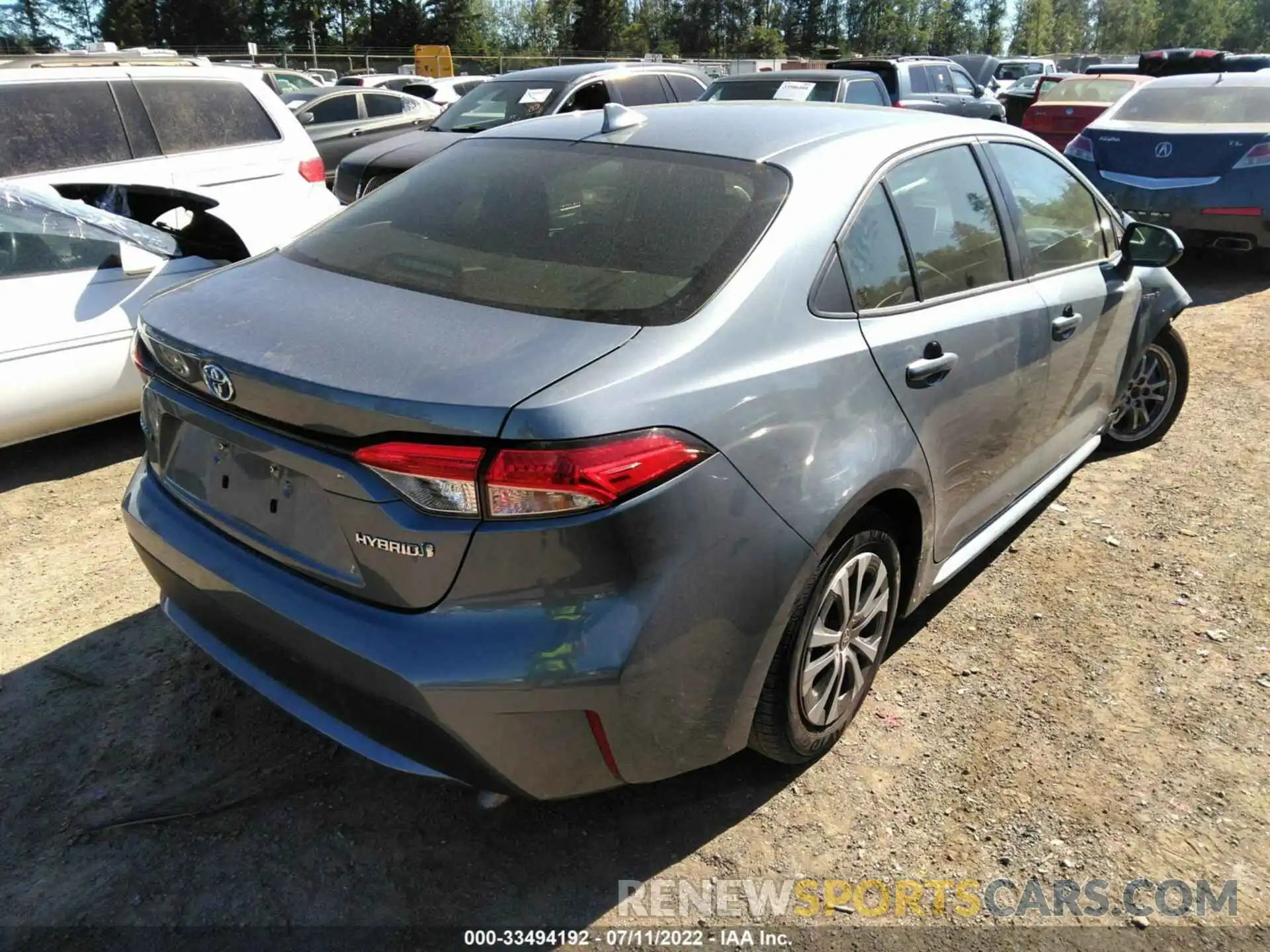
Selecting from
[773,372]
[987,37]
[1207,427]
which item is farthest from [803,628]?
[987,37]

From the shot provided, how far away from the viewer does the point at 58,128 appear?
583 centimetres

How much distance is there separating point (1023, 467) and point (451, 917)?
96.1 inches

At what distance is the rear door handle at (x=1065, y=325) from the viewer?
3.43m

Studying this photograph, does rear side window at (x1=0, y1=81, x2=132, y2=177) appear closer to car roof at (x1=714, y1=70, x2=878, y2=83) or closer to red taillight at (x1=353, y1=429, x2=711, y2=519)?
red taillight at (x1=353, y1=429, x2=711, y2=519)

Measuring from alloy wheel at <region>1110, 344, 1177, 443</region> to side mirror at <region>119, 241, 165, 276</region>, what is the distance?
4734mm

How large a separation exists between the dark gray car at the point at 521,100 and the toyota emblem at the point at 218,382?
7127 mm

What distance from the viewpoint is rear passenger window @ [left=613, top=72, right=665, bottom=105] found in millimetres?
10117

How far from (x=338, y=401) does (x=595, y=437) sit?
0.54 metres

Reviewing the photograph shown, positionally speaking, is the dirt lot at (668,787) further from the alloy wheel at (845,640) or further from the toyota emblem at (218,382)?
the toyota emblem at (218,382)

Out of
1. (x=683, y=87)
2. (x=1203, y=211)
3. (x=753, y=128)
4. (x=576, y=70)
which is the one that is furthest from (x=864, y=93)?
(x=753, y=128)

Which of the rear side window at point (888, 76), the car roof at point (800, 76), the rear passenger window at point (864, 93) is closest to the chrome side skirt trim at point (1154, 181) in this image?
the rear passenger window at point (864, 93)

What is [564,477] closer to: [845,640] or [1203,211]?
[845,640]

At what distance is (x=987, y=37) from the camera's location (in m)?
77.4

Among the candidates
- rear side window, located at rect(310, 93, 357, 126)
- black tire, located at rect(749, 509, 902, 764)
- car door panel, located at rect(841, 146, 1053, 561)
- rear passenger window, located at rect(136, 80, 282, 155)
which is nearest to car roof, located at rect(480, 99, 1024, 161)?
car door panel, located at rect(841, 146, 1053, 561)
